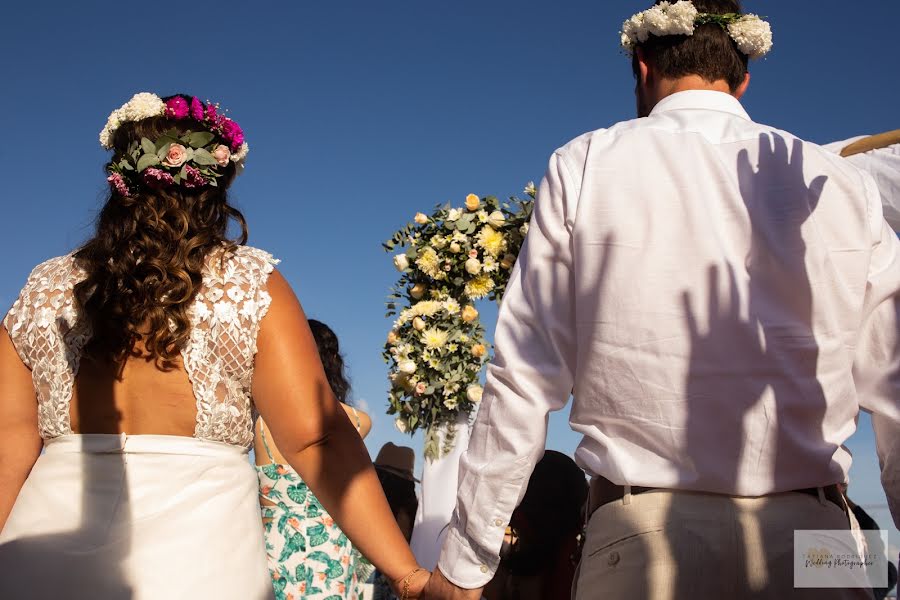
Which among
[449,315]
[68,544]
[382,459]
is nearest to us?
[68,544]

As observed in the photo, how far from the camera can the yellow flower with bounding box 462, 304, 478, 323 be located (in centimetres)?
495

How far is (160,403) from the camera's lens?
93.6 inches

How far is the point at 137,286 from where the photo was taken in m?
2.46

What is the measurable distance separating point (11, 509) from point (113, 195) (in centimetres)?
97

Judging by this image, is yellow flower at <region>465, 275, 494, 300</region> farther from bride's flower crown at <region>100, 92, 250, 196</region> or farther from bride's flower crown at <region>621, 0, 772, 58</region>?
bride's flower crown at <region>621, 0, 772, 58</region>

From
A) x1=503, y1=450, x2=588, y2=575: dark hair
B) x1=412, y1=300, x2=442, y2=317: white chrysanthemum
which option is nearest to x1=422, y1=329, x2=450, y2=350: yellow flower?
x1=412, y1=300, x2=442, y2=317: white chrysanthemum

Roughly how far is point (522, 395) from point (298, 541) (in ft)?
10.9

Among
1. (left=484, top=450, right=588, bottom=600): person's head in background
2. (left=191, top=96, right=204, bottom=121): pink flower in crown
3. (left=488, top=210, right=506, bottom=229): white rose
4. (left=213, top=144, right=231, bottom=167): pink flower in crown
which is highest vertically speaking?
(left=191, top=96, right=204, bottom=121): pink flower in crown

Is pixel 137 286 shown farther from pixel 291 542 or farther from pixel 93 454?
pixel 291 542

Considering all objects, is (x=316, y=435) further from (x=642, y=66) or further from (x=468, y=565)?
(x=642, y=66)

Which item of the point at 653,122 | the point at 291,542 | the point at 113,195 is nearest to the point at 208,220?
the point at 113,195

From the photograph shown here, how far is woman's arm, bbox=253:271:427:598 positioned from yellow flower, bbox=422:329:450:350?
215 cm

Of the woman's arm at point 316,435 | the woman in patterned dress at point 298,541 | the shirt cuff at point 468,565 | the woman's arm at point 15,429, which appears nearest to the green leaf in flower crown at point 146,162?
the woman's arm at point 316,435

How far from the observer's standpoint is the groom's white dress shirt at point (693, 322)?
2.04 meters
